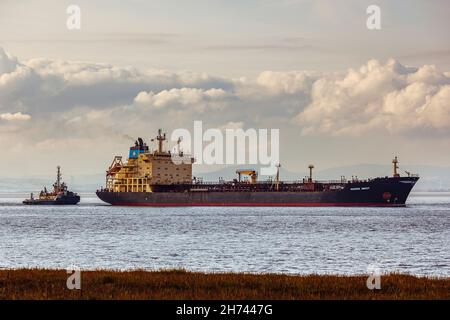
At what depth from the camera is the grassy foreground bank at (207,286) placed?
18.5 metres

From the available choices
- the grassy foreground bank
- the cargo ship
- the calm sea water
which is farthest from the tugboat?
the grassy foreground bank

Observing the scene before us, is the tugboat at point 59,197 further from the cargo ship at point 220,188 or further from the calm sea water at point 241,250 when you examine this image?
the calm sea water at point 241,250

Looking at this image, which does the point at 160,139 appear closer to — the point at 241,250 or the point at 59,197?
the point at 59,197

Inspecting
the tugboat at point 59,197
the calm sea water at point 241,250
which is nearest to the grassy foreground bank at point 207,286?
the calm sea water at point 241,250

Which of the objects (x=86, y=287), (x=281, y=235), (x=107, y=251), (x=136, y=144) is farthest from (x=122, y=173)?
(x=86, y=287)

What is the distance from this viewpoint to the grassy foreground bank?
18.5 m

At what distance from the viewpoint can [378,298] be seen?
58.5 ft

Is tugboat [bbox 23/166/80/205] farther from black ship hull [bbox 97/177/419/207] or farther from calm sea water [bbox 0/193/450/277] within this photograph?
calm sea water [bbox 0/193/450/277]

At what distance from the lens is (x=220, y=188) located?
136500mm

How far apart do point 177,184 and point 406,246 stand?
3726 inches

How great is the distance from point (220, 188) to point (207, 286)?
116 m

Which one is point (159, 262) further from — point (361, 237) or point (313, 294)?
point (361, 237)

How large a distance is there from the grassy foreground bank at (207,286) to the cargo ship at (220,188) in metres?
99.0
